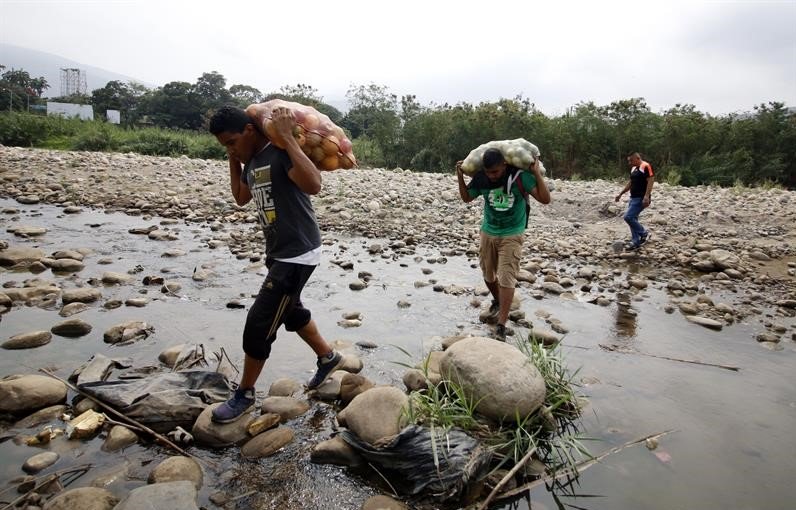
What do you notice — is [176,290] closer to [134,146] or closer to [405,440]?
[405,440]

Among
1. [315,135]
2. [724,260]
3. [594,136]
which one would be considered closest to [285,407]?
[315,135]

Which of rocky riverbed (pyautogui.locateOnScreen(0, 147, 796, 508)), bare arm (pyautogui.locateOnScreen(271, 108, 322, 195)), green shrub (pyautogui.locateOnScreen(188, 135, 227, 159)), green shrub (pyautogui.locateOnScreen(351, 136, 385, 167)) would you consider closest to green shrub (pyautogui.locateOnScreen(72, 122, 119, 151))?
green shrub (pyautogui.locateOnScreen(188, 135, 227, 159))

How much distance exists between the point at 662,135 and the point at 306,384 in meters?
20.9

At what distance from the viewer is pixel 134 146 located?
→ 22031 mm

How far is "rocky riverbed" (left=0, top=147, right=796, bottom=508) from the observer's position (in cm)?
279

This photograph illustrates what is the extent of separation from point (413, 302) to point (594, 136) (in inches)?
706

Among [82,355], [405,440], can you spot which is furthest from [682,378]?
[82,355]

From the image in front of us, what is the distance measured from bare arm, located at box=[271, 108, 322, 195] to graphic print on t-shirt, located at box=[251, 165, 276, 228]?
210 millimetres

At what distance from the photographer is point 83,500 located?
7.33ft

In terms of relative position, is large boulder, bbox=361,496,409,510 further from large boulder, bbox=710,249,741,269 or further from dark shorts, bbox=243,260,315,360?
large boulder, bbox=710,249,741,269

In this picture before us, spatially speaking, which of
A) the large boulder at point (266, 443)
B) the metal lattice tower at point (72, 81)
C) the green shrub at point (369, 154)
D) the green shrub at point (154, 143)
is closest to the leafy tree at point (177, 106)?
the green shrub at point (154, 143)

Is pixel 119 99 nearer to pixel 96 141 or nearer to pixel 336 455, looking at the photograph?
pixel 96 141

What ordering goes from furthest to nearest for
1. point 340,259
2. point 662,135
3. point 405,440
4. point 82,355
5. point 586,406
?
point 662,135 < point 340,259 < point 82,355 < point 586,406 < point 405,440

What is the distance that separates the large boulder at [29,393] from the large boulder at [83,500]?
101cm
